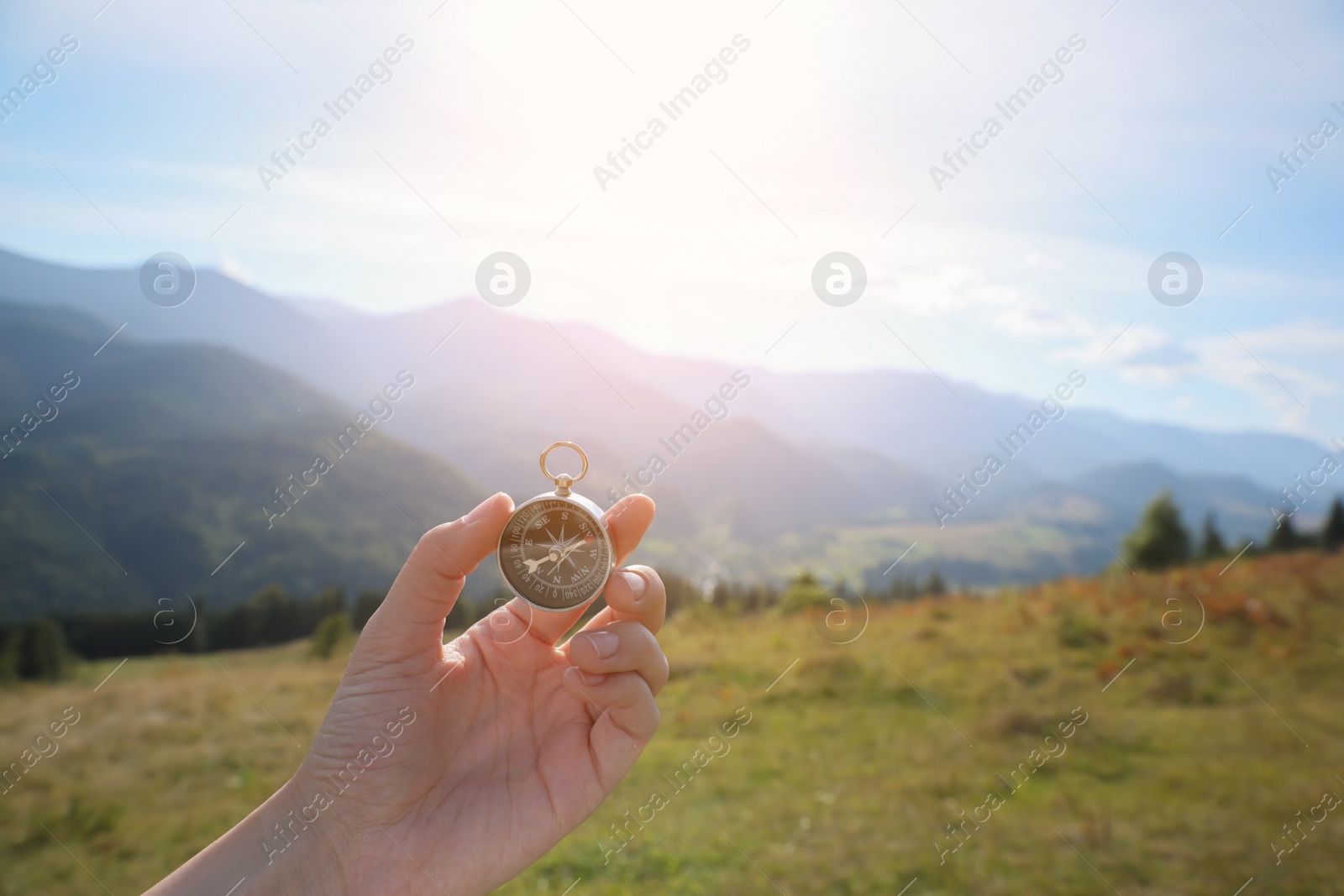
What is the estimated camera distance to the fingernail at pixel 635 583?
304cm

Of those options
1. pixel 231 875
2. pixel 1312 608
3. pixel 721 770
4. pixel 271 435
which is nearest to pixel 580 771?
pixel 231 875

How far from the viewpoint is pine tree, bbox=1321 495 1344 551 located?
28.1m

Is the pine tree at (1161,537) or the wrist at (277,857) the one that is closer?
the wrist at (277,857)

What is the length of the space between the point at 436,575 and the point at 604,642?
29.1 inches

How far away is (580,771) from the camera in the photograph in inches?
122

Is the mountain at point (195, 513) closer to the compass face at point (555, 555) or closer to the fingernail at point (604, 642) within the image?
the compass face at point (555, 555)

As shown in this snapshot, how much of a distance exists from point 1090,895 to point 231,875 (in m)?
7.57

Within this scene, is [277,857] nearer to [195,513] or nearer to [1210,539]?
[1210,539]

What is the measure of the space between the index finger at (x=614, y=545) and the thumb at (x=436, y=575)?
0.53 m

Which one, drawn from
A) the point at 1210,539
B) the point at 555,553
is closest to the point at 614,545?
the point at 555,553

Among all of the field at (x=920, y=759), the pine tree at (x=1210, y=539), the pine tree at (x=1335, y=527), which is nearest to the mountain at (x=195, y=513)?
the field at (x=920, y=759)

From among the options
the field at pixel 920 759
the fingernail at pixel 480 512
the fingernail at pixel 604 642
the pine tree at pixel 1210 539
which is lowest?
the field at pixel 920 759

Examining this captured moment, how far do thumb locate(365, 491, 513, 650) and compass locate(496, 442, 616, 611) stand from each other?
0.41 metres

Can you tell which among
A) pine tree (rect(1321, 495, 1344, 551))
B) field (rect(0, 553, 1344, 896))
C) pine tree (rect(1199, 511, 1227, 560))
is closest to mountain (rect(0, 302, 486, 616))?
field (rect(0, 553, 1344, 896))
